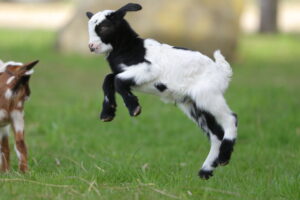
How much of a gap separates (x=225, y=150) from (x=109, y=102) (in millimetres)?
928

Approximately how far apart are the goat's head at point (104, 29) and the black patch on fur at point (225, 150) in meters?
Result: 1.11

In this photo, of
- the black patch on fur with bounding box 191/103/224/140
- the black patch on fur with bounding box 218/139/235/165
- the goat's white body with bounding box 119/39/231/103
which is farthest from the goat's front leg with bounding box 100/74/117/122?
the black patch on fur with bounding box 218/139/235/165

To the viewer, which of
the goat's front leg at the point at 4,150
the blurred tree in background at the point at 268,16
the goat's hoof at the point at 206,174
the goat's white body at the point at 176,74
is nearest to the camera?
the goat's white body at the point at 176,74

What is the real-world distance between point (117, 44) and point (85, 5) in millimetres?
11290

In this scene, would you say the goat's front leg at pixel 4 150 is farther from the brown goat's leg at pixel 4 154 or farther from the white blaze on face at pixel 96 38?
the white blaze on face at pixel 96 38

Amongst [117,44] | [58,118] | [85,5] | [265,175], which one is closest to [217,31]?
[85,5]

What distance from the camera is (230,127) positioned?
509 centimetres

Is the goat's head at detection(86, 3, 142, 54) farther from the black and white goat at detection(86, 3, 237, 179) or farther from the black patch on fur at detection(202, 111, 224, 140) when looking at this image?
the black patch on fur at detection(202, 111, 224, 140)

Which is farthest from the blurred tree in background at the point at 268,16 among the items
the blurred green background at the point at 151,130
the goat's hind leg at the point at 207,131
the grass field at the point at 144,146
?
the goat's hind leg at the point at 207,131

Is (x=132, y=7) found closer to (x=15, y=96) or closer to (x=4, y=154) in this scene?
(x=15, y=96)

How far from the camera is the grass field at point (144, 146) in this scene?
205 inches

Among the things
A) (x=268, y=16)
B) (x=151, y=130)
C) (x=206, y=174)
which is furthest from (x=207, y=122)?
(x=268, y=16)

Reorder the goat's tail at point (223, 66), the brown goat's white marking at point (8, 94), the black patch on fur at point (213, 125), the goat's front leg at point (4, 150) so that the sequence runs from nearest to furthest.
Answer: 1. the black patch on fur at point (213, 125)
2. the goat's tail at point (223, 66)
3. the brown goat's white marking at point (8, 94)
4. the goat's front leg at point (4, 150)

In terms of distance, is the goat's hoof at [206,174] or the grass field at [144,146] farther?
the goat's hoof at [206,174]
